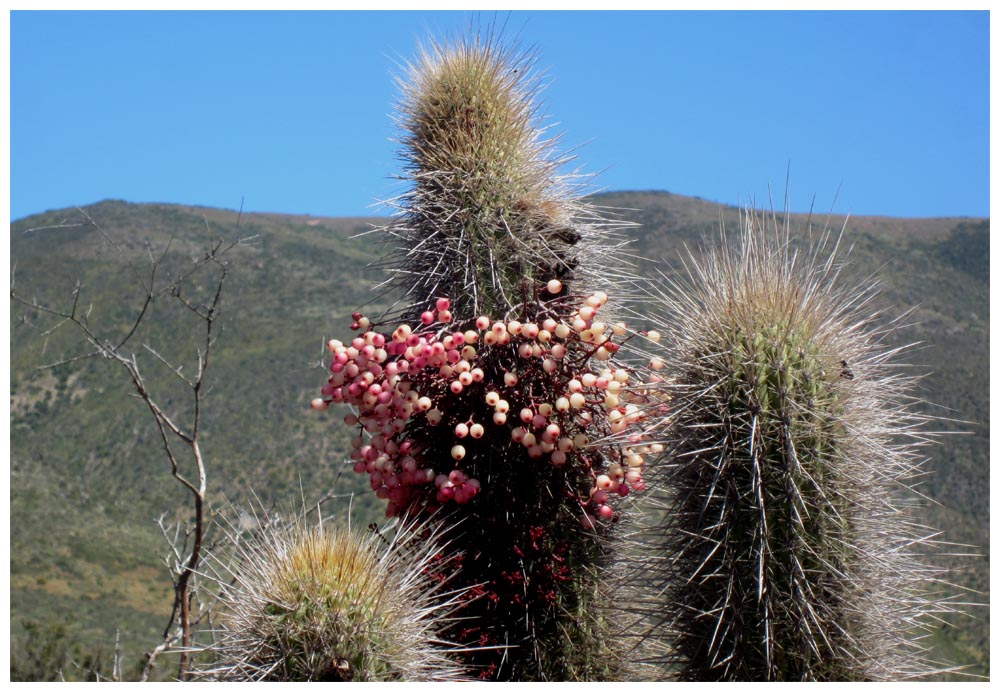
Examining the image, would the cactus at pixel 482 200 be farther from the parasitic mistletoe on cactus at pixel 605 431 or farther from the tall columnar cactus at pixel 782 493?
the tall columnar cactus at pixel 782 493

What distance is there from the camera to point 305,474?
20.5 meters

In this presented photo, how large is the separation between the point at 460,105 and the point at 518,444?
1359mm

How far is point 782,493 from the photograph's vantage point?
3.17 m

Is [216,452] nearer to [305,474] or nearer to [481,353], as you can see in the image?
[305,474]

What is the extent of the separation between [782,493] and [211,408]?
23.7 meters

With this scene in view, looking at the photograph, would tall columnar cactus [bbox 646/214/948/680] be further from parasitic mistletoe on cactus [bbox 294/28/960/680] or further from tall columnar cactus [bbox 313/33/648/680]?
tall columnar cactus [bbox 313/33/648/680]

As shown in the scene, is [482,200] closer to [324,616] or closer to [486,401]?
[486,401]

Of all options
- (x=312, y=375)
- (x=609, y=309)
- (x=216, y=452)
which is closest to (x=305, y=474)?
(x=216, y=452)

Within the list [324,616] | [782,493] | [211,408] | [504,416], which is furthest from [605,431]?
[211,408]

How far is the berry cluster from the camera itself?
3.57 meters

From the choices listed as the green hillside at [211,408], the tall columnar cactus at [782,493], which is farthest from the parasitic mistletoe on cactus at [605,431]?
the green hillside at [211,408]

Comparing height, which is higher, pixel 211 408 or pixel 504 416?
pixel 504 416

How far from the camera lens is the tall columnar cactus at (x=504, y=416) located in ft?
11.8

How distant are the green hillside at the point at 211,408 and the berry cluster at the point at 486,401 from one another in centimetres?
548
